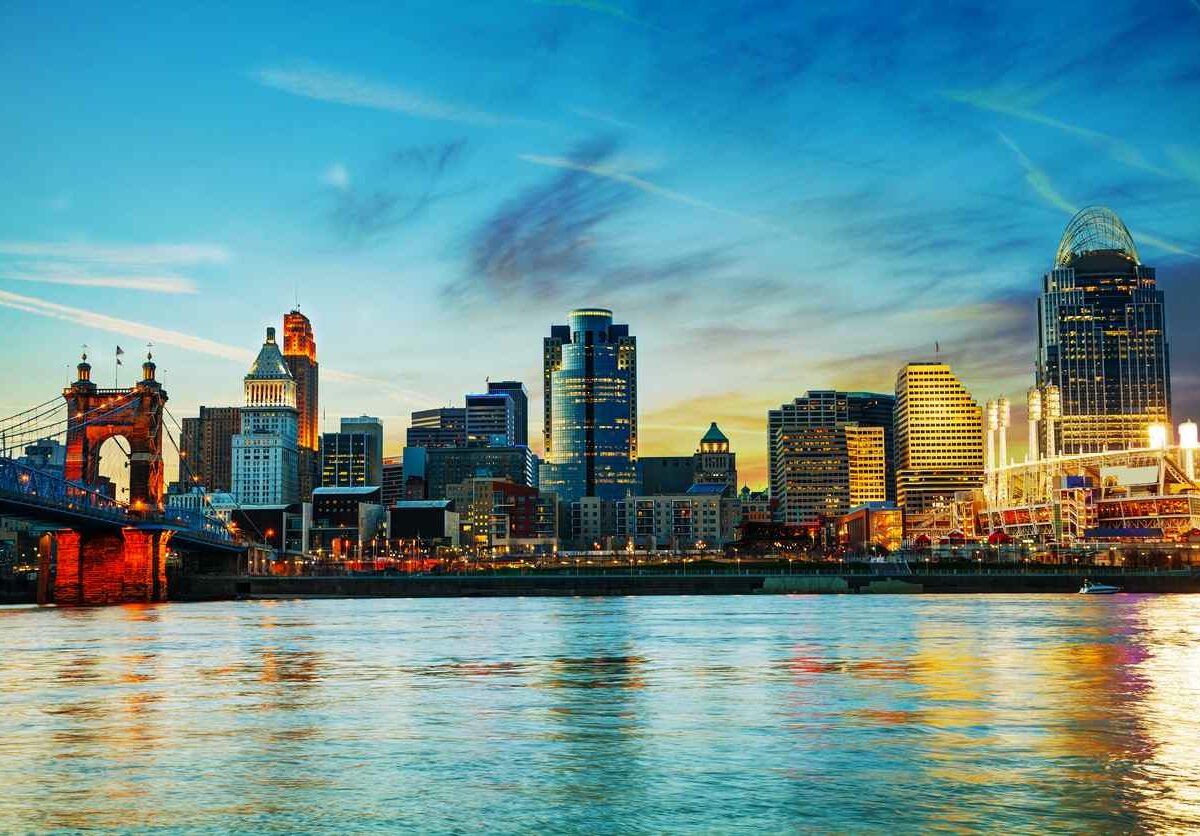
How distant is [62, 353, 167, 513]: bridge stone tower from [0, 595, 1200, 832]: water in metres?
92.0

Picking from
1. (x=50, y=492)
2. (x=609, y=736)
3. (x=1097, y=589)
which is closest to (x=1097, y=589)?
(x=1097, y=589)

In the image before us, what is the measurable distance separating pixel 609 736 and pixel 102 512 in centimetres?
10614

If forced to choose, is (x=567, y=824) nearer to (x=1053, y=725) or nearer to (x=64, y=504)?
(x=1053, y=725)

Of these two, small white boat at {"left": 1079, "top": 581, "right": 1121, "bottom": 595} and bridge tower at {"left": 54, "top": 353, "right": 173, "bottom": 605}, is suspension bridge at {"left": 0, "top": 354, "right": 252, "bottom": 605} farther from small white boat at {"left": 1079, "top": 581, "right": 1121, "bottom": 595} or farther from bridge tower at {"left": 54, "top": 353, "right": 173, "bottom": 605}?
small white boat at {"left": 1079, "top": 581, "right": 1121, "bottom": 595}

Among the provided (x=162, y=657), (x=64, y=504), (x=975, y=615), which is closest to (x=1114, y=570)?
(x=975, y=615)

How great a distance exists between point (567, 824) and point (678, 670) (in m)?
26.7

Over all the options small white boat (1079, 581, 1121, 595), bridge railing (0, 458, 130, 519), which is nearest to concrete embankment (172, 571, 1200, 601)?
small white boat (1079, 581, 1121, 595)

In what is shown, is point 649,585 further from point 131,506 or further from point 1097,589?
point 131,506

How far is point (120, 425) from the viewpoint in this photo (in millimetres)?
154000

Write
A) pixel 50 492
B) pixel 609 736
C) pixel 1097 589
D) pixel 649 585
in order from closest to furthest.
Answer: pixel 609 736, pixel 50 492, pixel 1097 589, pixel 649 585

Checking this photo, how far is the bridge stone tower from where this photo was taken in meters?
150

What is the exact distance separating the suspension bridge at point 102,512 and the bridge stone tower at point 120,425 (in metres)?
0.12

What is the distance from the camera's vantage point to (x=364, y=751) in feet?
89.2

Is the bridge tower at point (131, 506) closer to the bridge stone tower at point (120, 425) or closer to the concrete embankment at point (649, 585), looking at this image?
the bridge stone tower at point (120, 425)
